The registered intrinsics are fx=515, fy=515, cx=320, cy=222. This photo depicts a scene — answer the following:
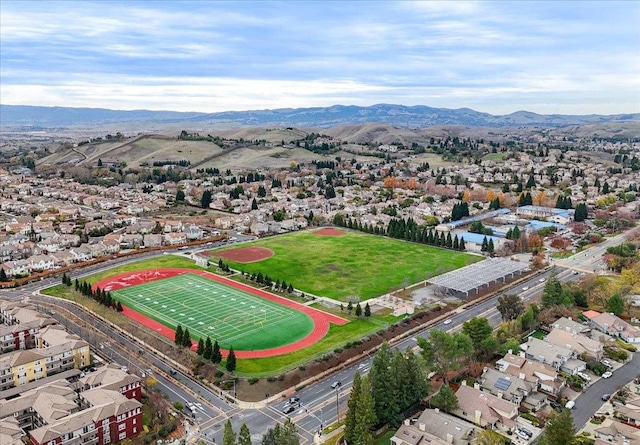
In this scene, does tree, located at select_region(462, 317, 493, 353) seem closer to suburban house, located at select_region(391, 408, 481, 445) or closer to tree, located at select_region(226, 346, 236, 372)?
suburban house, located at select_region(391, 408, 481, 445)

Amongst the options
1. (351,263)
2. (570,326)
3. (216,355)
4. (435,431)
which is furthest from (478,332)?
(351,263)

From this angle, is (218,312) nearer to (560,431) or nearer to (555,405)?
(555,405)

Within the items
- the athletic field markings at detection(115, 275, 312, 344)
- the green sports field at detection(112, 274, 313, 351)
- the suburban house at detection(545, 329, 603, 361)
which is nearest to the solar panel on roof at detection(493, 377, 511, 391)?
the suburban house at detection(545, 329, 603, 361)

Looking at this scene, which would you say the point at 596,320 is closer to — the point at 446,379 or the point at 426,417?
the point at 446,379

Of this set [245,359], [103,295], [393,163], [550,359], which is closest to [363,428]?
[245,359]

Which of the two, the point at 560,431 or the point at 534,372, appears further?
Result: the point at 534,372

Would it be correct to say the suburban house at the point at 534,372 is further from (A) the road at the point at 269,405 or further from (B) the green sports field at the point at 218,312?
(B) the green sports field at the point at 218,312

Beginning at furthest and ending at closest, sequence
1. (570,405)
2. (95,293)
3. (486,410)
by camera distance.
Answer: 1. (95,293)
2. (570,405)
3. (486,410)

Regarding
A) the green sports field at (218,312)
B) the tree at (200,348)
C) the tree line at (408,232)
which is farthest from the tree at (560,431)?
the tree line at (408,232)
